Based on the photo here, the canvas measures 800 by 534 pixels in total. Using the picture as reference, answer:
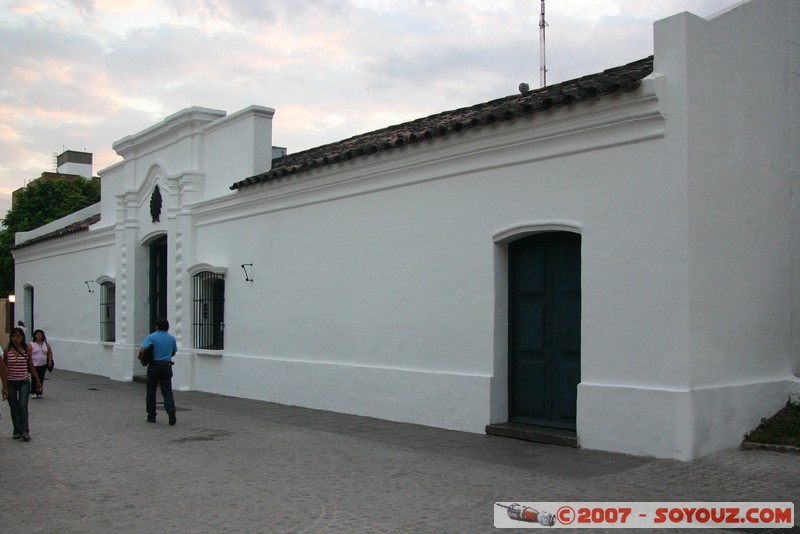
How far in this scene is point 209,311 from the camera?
51.6ft

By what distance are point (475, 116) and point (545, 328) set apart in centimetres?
275

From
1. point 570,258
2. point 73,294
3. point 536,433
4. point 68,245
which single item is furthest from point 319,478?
point 68,245

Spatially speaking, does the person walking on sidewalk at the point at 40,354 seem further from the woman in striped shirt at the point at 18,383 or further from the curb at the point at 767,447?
the curb at the point at 767,447

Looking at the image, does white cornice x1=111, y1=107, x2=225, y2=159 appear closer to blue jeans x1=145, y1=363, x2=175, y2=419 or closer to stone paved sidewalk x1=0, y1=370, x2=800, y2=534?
blue jeans x1=145, y1=363, x2=175, y2=419

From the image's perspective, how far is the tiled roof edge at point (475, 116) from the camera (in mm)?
8406

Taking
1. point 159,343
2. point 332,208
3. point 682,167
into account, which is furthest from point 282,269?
point 682,167

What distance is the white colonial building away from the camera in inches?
317

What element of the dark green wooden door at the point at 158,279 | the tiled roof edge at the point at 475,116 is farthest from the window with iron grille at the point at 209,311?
the dark green wooden door at the point at 158,279

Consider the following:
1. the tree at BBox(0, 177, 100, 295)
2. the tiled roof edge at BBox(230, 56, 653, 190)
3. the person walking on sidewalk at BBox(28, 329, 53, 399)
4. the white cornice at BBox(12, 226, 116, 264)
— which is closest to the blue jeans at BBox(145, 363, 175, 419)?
the tiled roof edge at BBox(230, 56, 653, 190)

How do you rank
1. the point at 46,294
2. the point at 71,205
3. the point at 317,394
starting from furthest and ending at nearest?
the point at 71,205, the point at 46,294, the point at 317,394

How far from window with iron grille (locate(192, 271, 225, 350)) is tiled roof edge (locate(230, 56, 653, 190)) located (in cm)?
212

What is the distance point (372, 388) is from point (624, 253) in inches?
180

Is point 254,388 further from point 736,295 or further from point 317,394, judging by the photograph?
point 736,295

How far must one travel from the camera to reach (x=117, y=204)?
62.2 ft
